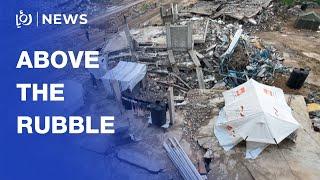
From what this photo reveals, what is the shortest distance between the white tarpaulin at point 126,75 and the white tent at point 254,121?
9.36ft

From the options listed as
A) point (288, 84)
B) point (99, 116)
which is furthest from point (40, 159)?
point (288, 84)

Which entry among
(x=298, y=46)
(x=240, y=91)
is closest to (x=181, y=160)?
(x=240, y=91)

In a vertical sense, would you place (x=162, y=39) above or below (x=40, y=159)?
above

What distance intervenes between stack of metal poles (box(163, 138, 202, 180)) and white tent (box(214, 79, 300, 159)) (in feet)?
4.13

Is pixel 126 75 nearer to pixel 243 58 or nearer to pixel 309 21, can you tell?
pixel 243 58

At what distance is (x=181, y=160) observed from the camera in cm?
838

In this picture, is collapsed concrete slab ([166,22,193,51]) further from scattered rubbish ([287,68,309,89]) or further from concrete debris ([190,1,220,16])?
concrete debris ([190,1,220,16])

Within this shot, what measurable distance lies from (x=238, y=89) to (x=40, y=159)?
5794 mm

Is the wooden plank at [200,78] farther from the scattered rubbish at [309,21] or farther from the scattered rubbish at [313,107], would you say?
the scattered rubbish at [309,21]

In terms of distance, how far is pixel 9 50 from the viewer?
1535 cm

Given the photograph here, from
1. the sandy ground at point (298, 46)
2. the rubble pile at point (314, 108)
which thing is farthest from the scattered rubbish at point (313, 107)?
the sandy ground at point (298, 46)

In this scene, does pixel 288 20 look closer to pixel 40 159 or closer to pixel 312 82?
pixel 312 82

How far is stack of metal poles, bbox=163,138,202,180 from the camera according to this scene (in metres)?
8.05

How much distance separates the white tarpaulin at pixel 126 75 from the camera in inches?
409
